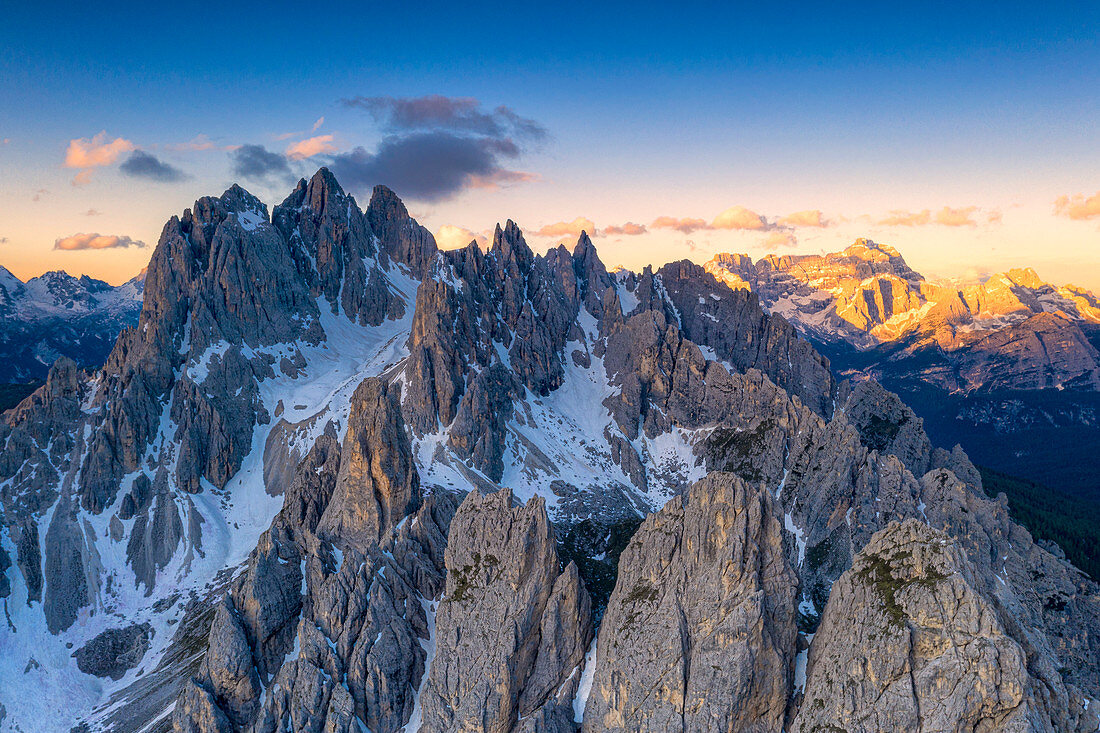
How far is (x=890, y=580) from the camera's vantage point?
63.0 metres

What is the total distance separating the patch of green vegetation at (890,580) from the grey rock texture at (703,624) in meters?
10.5

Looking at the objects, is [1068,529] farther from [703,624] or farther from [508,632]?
[508,632]

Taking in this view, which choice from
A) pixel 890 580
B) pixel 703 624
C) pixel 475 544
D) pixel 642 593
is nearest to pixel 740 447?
pixel 642 593

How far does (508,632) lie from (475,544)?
1436 centimetres

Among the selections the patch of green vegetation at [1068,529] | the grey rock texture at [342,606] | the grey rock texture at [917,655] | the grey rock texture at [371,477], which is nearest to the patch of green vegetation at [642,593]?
the grey rock texture at [917,655]

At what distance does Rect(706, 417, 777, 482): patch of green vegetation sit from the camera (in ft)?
485

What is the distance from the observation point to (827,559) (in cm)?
11000

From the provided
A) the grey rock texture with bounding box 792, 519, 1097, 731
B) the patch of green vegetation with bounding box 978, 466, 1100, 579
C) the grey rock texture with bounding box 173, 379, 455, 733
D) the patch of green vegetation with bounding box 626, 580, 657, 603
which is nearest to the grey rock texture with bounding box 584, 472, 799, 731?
the patch of green vegetation with bounding box 626, 580, 657, 603

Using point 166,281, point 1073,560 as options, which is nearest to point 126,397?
point 166,281

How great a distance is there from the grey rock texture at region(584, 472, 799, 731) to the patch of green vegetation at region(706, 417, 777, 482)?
69.0 meters

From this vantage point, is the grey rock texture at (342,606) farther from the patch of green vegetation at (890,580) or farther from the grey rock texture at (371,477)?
the patch of green vegetation at (890,580)

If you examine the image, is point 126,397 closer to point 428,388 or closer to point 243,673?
point 428,388

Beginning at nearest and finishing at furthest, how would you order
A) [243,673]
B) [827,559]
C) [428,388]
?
[243,673], [827,559], [428,388]

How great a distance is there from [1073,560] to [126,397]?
791 ft
